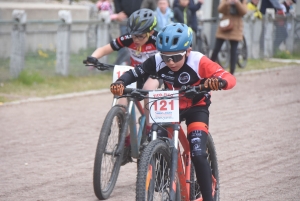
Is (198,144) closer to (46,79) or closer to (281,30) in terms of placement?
(46,79)

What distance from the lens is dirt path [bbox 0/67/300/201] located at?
681 cm

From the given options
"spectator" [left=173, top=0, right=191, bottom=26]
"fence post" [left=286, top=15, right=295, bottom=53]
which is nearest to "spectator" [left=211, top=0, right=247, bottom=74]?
"spectator" [left=173, top=0, right=191, bottom=26]

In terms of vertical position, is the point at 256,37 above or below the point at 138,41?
below

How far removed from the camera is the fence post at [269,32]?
19.0m

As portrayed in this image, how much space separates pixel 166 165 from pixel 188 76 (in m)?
0.77

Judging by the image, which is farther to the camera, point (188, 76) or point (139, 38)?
point (139, 38)

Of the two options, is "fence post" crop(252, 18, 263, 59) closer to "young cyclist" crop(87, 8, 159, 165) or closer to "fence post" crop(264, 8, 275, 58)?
"fence post" crop(264, 8, 275, 58)

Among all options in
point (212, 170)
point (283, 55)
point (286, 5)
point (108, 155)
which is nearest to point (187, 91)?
point (212, 170)

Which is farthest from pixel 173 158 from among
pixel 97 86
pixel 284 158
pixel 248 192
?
pixel 97 86

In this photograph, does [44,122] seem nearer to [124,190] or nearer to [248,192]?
[124,190]

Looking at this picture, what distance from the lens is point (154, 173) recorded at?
16.5 feet

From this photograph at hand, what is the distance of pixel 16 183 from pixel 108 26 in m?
8.27

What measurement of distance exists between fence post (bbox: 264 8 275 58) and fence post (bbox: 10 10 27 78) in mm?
7941

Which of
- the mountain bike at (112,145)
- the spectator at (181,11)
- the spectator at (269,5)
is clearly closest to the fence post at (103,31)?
the spectator at (181,11)
